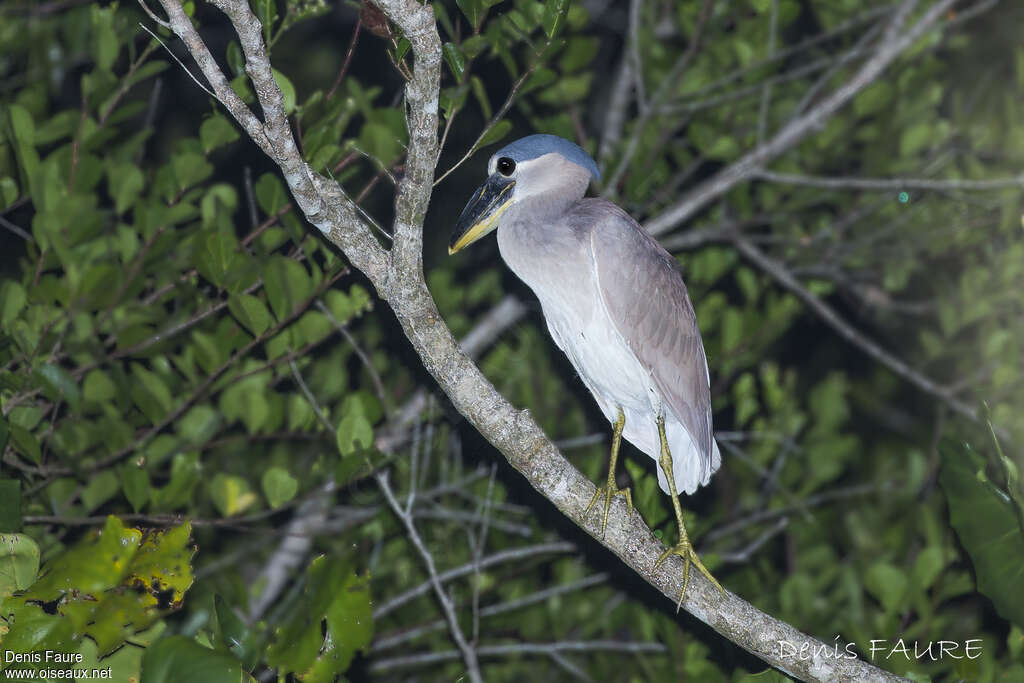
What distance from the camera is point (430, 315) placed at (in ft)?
7.11

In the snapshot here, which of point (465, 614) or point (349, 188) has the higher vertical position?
point (349, 188)

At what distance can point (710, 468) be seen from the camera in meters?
2.79

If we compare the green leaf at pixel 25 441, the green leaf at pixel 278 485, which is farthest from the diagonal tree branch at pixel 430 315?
the green leaf at pixel 25 441

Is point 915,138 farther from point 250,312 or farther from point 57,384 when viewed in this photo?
point 57,384

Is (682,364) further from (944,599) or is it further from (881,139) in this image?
(881,139)

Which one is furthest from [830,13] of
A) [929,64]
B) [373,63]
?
[373,63]

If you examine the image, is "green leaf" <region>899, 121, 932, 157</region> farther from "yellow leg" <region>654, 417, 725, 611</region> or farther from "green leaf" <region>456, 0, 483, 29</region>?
"green leaf" <region>456, 0, 483, 29</region>

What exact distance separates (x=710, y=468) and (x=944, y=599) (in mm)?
1275

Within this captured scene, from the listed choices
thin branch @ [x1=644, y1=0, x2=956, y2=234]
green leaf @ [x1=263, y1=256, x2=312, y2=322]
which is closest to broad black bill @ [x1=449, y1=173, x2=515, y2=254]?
green leaf @ [x1=263, y1=256, x2=312, y2=322]

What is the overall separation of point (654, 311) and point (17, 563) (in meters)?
1.77

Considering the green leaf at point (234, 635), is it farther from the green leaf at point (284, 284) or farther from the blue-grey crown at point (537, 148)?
the blue-grey crown at point (537, 148)

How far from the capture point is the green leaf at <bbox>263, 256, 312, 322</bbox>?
2779 millimetres

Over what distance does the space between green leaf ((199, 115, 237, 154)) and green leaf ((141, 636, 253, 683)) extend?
173 centimetres

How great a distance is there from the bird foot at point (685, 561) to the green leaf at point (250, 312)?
1.39 meters
